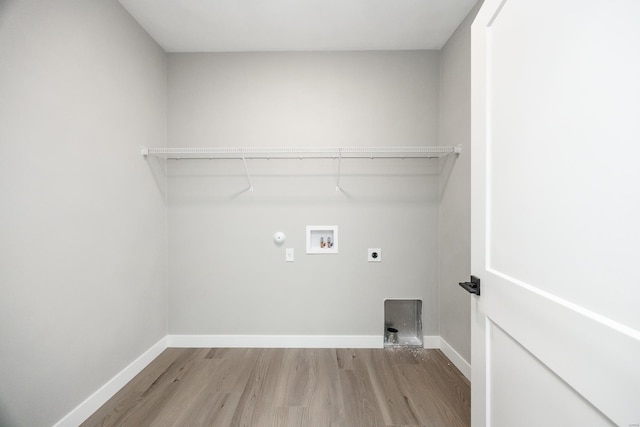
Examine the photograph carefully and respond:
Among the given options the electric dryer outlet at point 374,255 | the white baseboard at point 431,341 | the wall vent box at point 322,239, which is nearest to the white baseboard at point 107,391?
the wall vent box at point 322,239

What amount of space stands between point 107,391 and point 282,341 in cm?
120

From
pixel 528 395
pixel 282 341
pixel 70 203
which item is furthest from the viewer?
pixel 282 341

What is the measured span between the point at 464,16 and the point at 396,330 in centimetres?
250

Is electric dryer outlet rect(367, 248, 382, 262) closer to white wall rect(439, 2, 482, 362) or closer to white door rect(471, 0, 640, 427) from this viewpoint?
white wall rect(439, 2, 482, 362)

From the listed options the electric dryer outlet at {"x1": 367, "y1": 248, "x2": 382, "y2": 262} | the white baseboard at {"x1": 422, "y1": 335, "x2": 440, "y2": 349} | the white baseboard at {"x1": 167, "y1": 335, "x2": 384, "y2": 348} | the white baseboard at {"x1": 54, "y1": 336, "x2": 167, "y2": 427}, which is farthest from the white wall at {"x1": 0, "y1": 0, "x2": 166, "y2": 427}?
the white baseboard at {"x1": 422, "y1": 335, "x2": 440, "y2": 349}

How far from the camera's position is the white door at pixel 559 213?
1.86ft

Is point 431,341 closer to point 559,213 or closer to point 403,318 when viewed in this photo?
point 403,318

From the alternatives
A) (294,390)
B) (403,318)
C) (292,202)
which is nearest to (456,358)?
(403,318)

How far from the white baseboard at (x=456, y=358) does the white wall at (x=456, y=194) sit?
3cm

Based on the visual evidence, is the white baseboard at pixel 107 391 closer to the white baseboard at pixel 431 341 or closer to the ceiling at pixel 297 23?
the white baseboard at pixel 431 341

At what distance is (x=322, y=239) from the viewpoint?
2.48m

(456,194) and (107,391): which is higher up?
(456,194)

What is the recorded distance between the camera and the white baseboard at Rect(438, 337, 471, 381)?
6.48 feet

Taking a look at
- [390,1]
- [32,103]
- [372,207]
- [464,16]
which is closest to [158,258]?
[32,103]
